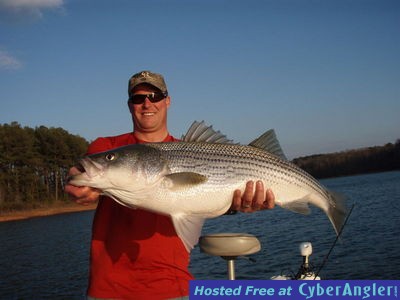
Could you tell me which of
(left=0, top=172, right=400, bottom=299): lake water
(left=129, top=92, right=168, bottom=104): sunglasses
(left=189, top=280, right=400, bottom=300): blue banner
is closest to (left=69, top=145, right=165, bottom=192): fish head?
(left=129, top=92, right=168, bottom=104): sunglasses

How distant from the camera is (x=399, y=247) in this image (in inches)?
691

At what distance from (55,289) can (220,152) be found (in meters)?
15.3

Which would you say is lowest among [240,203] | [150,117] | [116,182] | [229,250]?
[229,250]

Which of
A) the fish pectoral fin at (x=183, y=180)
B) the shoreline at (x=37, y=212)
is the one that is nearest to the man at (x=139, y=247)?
the fish pectoral fin at (x=183, y=180)

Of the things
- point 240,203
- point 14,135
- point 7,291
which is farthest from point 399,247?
point 14,135

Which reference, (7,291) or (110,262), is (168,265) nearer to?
(110,262)

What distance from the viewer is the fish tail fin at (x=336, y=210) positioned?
191 inches

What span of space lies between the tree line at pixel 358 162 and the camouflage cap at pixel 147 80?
9779 cm

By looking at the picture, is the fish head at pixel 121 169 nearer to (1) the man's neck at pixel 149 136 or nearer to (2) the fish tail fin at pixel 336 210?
(1) the man's neck at pixel 149 136

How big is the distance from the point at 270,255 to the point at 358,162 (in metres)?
98.5

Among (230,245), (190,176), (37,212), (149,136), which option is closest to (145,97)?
(149,136)

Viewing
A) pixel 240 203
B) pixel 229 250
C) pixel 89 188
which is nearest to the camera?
pixel 89 188

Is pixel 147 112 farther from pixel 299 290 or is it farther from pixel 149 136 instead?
pixel 299 290

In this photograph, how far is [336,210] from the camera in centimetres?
491
